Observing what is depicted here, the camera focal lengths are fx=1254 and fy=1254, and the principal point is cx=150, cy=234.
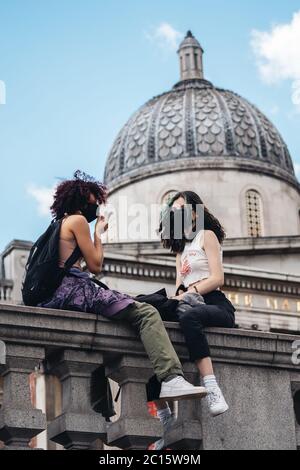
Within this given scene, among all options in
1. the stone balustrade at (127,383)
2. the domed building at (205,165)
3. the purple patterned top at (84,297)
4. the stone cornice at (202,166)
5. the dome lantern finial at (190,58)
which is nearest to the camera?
the stone balustrade at (127,383)

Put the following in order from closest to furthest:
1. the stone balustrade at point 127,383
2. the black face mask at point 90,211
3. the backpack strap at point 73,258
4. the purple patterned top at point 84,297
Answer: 1. the stone balustrade at point 127,383
2. the purple patterned top at point 84,297
3. the backpack strap at point 73,258
4. the black face mask at point 90,211

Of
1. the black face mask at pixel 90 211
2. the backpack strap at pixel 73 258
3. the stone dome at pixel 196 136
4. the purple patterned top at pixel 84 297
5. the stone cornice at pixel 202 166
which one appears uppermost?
the stone dome at pixel 196 136

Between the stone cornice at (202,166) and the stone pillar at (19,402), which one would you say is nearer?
the stone pillar at (19,402)

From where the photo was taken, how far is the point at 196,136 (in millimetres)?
50250

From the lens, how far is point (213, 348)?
27.9ft

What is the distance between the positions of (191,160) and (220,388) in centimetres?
4111

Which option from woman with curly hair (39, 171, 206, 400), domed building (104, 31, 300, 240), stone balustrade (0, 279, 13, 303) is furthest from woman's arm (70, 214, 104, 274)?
domed building (104, 31, 300, 240)

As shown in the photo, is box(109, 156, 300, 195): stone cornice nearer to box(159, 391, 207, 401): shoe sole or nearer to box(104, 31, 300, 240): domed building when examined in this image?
box(104, 31, 300, 240): domed building

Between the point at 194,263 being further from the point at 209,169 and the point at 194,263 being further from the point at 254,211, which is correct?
the point at 254,211

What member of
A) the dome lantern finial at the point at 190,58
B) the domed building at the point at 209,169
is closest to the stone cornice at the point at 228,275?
the domed building at the point at 209,169

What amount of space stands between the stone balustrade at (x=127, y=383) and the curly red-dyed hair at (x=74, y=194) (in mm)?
1020

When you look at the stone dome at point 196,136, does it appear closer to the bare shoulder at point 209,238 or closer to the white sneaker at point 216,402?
the bare shoulder at point 209,238

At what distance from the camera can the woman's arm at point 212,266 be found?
28.8 feet

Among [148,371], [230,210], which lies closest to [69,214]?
[148,371]
